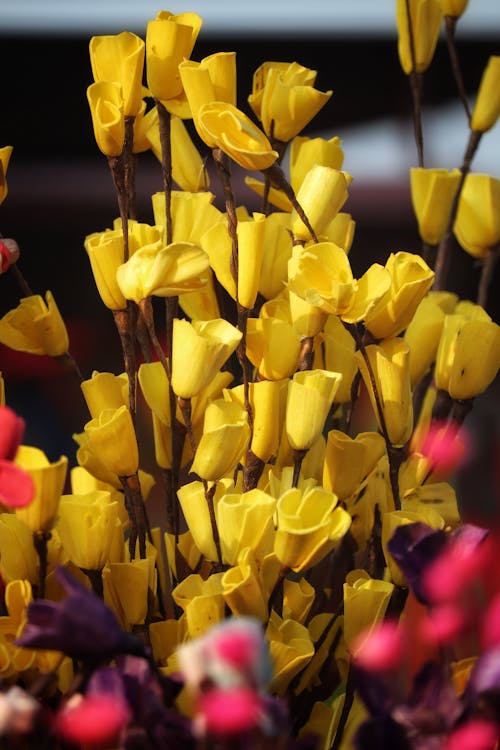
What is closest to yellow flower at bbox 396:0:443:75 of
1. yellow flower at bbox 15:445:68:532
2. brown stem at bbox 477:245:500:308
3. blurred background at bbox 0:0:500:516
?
brown stem at bbox 477:245:500:308

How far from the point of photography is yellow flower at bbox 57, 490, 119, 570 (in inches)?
15.8

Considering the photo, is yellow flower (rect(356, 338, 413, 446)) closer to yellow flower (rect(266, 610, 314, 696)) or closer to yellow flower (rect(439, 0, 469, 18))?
yellow flower (rect(266, 610, 314, 696))

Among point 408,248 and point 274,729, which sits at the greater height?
point 274,729

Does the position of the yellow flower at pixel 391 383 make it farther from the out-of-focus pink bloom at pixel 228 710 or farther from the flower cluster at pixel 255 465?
the out-of-focus pink bloom at pixel 228 710

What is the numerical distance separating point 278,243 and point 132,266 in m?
0.10

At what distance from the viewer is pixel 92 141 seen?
233 cm

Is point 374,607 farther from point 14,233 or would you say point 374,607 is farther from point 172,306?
point 14,233

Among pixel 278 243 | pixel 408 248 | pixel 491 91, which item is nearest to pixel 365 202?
pixel 408 248

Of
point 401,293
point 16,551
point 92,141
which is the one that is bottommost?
point 92,141

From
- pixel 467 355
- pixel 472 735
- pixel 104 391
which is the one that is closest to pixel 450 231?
pixel 467 355

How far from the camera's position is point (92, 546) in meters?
0.40

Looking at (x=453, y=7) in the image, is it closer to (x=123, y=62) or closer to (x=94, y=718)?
(x=123, y=62)

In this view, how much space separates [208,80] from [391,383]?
152 millimetres

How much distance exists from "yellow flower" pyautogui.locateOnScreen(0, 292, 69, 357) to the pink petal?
0.14 metres
